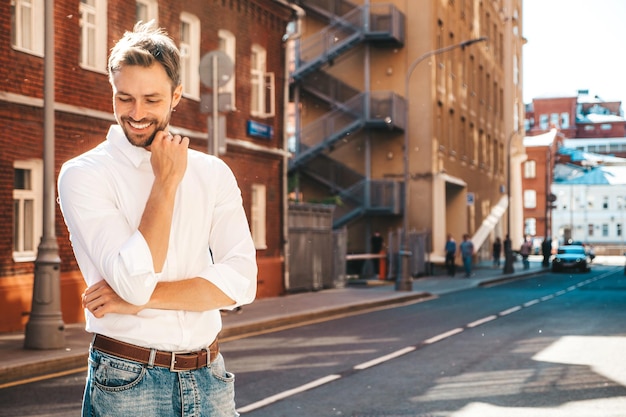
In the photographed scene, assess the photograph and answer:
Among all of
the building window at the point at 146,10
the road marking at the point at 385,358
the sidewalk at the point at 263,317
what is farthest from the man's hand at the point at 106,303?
the building window at the point at 146,10

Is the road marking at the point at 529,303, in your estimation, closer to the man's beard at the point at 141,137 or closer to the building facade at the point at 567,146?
the man's beard at the point at 141,137

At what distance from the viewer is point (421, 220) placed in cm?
4256

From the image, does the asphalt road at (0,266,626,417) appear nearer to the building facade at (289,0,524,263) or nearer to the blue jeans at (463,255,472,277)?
the blue jeans at (463,255,472,277)

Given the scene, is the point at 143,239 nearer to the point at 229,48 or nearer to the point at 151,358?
the point at 151,358

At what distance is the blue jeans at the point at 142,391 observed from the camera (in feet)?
9.09

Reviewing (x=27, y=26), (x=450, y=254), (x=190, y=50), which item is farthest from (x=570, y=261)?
(x=27, y=26)

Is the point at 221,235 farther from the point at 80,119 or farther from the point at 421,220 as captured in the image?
the point at 421,220

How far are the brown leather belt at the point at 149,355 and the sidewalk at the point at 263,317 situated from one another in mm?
7893

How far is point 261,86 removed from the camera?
82.8 ft

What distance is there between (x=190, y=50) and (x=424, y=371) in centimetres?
1251

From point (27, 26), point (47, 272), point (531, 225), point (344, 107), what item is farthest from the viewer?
point (531, 225)

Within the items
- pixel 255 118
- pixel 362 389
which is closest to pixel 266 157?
pixel 255 118

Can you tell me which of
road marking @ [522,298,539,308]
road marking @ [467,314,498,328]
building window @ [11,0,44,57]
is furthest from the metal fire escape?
building window @ [11,0,44,57]

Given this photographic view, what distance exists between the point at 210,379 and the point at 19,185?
547 inches
